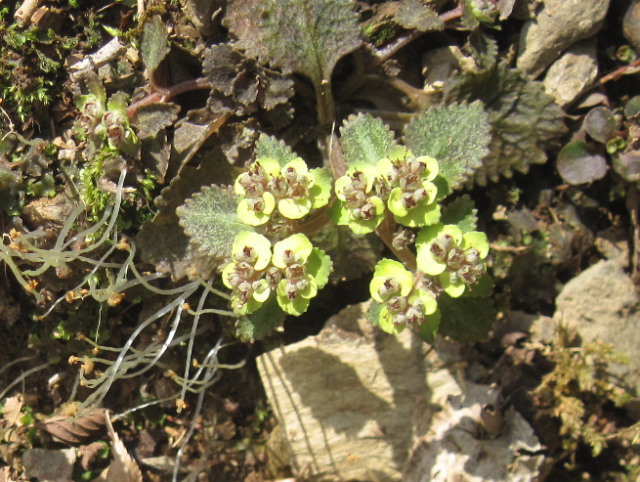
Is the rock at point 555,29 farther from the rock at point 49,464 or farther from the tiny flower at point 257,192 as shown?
the rock at point 49,464

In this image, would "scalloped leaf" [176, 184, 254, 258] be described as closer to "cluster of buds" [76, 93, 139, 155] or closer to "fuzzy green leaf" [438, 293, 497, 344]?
"cluster of buds" [76, 93, 139, 155]

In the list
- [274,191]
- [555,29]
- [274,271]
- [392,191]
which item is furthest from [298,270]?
[555,29]

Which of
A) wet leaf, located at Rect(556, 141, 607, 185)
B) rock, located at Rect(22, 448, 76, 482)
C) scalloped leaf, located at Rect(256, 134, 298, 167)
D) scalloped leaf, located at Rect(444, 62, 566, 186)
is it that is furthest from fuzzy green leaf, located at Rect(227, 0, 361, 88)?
rock, located at Rect(22, 448, 76, 482)

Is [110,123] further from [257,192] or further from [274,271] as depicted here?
[274,271]

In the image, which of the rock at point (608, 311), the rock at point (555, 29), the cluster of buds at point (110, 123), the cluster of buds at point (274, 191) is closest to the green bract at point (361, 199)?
the cluster of buds at point (274, 191)

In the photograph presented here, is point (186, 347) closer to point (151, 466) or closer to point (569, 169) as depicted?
point (151, 466)

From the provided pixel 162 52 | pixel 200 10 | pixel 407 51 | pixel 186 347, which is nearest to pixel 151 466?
pixel 186 347

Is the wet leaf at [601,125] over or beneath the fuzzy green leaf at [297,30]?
beneath

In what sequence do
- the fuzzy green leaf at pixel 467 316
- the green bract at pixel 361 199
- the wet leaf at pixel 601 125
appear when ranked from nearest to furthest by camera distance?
the green bract at pixel 361 199
the fuzzy green leaf at pixel 467 316
the wet leaf at pixel 601 125
